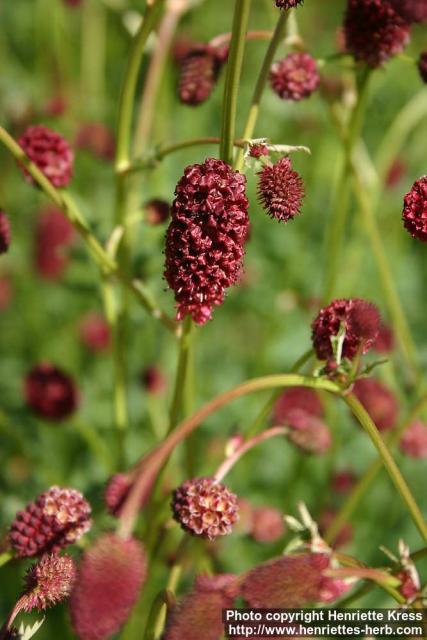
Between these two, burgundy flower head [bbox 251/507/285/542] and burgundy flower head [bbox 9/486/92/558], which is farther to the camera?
burgundy flower head [bbox 251/507/285/542]

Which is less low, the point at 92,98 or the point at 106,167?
the point at 92,98

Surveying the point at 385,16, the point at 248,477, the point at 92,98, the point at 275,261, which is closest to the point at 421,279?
the point at 275,261

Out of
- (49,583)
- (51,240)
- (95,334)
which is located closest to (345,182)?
(49,583)

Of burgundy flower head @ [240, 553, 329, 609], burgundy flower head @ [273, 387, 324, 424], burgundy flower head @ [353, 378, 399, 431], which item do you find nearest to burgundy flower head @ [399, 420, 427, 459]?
burgundy flower head @ [353, 378, 399, 431]

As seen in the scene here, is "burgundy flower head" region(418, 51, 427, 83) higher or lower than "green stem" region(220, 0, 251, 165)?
higher

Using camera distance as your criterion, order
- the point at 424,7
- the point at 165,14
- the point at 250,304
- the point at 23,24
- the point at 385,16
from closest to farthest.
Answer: the point at 424,7 < the point at 385,16 < the point at 165,14 < the point at 250,304 < the point at 23,24

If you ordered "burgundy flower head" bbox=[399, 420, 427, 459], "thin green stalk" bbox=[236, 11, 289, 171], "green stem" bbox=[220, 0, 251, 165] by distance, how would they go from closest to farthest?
"green stem" bbox=[220, 0, 251, 165] < "thin green stalk" bbox=[236, 11, 289, 171] < "burgundy flower head" bbox=[399, 420, 427, 459]

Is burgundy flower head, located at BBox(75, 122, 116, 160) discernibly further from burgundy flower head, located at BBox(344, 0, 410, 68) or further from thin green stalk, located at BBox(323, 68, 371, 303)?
burgundy flower head, located at BBox(344, 0, 410, 68)

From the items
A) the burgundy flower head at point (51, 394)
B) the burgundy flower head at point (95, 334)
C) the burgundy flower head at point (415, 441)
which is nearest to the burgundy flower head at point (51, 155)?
the burgundy flower head at point (51, 394)

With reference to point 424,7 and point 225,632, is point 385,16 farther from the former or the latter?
point 225,632
